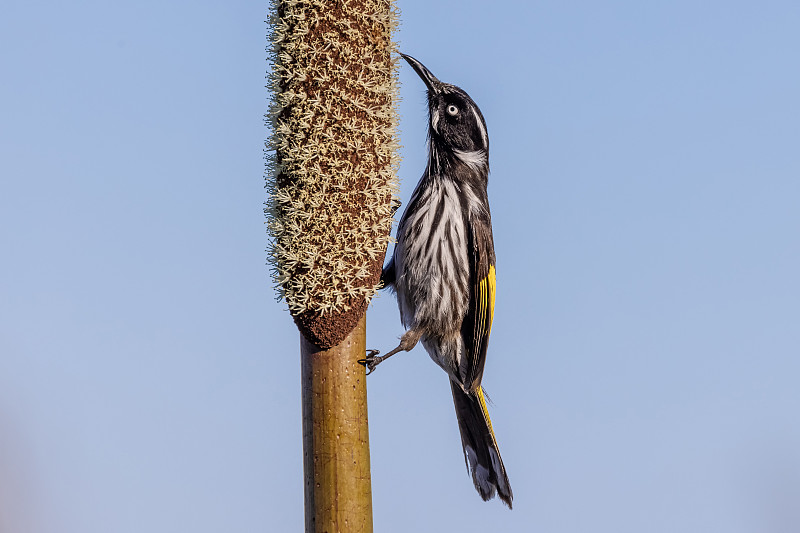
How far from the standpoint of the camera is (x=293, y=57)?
12.9 ft

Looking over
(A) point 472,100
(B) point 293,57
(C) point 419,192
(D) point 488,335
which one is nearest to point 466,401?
(D) point 488,335

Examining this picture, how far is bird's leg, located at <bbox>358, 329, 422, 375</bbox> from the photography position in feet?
17.0

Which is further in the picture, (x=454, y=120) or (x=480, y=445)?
(x=480, y=445)

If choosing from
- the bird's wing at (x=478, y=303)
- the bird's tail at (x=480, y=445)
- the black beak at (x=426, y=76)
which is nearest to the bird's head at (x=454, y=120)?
the black beak at (x=426, y=76)

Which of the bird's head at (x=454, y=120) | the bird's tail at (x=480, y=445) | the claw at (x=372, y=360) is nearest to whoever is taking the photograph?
the claw at (x=372, y=360)

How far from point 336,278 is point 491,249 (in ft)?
9.56

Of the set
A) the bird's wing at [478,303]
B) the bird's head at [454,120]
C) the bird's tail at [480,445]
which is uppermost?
the bird's head at [454,120]

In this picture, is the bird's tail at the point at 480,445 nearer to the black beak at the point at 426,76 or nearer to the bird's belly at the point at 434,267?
the bird's belly at the point at 434,267

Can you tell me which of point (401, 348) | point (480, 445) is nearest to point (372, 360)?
point (401, 348)

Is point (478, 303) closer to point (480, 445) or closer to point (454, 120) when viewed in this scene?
point (480, 445)

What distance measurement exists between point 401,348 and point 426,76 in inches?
75.8

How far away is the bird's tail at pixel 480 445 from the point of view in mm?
6437

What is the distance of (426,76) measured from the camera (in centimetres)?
603

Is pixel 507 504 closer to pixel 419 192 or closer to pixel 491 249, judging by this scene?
pixel 491 249
